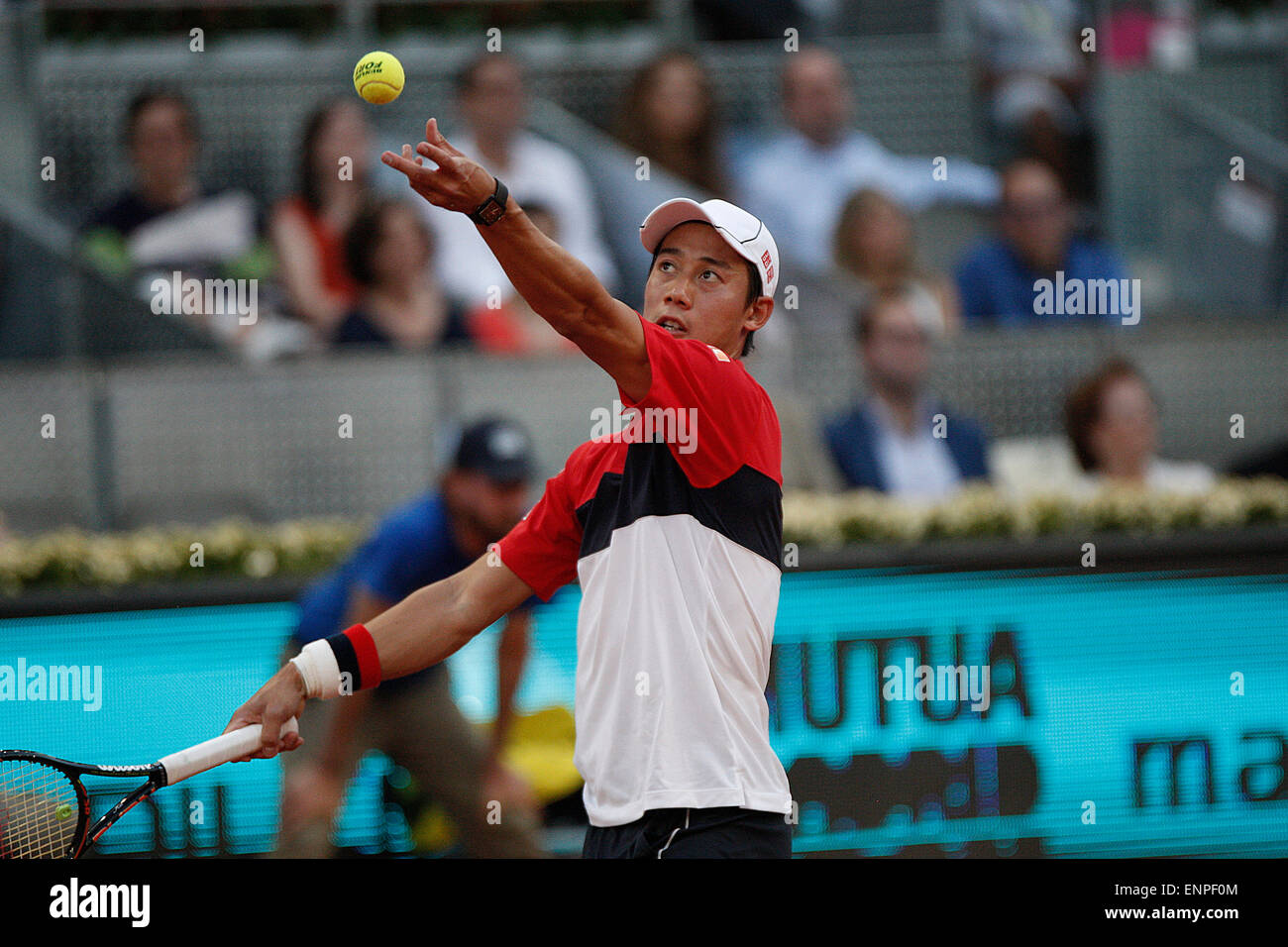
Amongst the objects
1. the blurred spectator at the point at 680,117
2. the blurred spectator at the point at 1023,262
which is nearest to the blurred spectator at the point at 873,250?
the blurred spectator at the point at 1023,262

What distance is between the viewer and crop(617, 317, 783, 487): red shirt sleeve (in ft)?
11.3

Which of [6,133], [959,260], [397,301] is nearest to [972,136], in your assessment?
[959,260]

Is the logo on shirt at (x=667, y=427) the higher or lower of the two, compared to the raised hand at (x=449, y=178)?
lower

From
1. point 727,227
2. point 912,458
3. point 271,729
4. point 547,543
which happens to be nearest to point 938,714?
point 912,458

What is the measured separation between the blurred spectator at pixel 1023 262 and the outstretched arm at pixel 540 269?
6018 millimetres

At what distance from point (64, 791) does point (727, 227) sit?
228 cm

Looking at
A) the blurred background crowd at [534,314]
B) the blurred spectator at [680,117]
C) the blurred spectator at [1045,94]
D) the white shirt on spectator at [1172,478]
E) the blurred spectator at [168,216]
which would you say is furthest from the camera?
the blurred spectator at [1045,94]

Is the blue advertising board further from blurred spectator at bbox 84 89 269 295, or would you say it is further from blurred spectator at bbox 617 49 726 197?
blurred spectator at bbox 617 49 726 197

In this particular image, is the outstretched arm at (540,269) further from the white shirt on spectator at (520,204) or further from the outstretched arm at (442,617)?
the white shirt on spectator at (520,204)

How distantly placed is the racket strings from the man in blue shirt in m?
1.78

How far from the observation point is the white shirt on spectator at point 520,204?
8492 mm

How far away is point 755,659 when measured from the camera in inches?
147

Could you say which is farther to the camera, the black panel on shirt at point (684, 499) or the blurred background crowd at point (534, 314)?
the blurred background crowd at point (534, 314)
